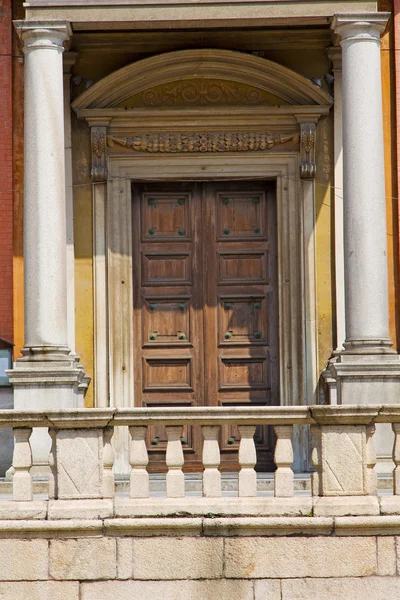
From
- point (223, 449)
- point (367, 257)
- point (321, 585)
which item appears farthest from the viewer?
point (223, 449)

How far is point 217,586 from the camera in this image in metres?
9.11

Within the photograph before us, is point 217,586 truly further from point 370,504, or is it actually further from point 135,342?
point 135,342

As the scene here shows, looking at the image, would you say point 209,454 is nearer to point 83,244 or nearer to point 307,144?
point 83,244

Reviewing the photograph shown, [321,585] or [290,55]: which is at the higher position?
[290,55]

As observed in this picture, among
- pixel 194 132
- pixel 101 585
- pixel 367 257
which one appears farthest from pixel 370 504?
pixel 194 132

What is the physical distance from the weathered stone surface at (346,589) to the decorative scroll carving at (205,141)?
5.60 m

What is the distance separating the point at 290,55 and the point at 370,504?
582 cm

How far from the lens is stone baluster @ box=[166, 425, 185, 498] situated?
9.36 m

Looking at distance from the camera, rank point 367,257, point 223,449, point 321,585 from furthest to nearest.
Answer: point 223,449 → point 367,257 → point 321,585

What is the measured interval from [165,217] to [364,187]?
2568 mm

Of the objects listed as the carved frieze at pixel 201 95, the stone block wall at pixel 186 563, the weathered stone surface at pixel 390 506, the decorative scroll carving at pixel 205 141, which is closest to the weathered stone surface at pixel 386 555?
the stone block wall at pixel 186 563

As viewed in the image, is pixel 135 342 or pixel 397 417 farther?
pixel 135 342

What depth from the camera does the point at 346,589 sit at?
9078 mm

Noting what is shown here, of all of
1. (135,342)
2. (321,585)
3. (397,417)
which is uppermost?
(135,342)
